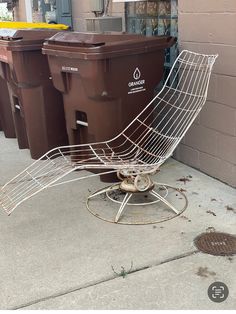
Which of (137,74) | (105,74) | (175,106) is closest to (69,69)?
(105,74)

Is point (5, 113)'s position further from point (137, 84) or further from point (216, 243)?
point (216, 243)

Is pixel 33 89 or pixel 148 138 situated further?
pixel 33 89

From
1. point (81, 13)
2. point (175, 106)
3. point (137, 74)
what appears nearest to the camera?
point (137, 74)

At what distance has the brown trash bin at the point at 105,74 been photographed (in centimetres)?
373

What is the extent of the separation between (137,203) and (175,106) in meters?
1.21

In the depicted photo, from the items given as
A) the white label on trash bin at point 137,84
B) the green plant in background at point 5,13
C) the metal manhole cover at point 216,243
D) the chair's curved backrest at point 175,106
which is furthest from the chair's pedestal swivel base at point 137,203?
the green plant in background at point 5,13

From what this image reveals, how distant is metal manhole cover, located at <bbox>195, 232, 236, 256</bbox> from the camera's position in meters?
3.00

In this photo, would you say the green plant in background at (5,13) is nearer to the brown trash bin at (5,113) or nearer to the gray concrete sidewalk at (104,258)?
the brown trash bin at (5,113)

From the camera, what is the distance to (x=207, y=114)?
4203 mm

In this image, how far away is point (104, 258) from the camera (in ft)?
9.82

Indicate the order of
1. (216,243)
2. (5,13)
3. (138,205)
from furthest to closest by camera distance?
(5,13) → (138,205) → (216,243)

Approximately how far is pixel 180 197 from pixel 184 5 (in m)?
1.82

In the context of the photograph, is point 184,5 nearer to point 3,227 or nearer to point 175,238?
point 175,238

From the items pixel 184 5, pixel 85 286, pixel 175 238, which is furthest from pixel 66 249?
pixel 184 5
